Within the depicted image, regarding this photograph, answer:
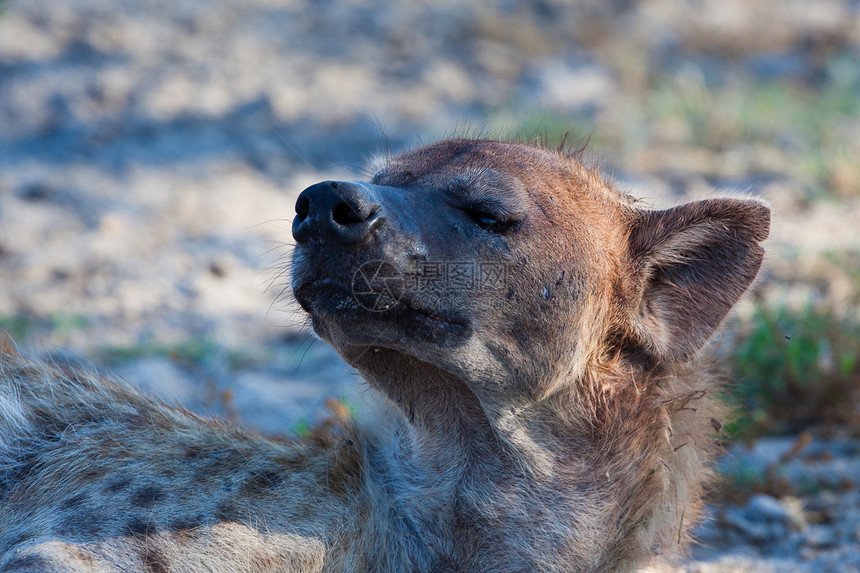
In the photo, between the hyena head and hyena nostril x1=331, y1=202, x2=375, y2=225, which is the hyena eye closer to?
the hyena head

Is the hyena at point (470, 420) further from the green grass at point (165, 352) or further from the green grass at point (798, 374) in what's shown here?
the green grass at point (165, 352)

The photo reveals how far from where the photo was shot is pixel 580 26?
884 cm

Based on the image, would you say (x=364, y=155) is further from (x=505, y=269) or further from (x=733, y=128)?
(x=505, y=269)

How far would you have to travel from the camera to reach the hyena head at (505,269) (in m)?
2.28

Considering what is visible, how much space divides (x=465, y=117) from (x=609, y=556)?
5.46m

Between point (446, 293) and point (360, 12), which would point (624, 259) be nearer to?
point (446, 293)

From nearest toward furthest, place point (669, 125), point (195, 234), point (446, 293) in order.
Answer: point (446, 293) → point (195, 234) → point (669, 125)

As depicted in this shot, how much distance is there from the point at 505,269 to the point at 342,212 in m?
0.48

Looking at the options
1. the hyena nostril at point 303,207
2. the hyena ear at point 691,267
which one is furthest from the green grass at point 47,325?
the hyena ear at point 691,267

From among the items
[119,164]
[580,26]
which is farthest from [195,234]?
[580,26]

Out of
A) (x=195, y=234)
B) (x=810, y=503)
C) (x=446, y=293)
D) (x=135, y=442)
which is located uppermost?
(x=446, y=293)

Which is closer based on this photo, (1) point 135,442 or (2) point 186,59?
(1) point 135,442

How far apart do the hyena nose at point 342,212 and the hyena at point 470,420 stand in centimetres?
2

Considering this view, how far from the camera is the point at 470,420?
8.36ft
